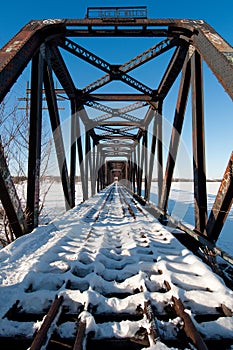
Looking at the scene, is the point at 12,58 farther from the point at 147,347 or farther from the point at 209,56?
the point at 147,347

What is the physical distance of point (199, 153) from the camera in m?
3.28

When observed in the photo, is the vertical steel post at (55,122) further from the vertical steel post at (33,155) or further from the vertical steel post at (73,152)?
the vertical steel post at (73,152)

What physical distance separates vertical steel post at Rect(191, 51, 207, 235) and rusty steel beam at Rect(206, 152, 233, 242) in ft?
1.15

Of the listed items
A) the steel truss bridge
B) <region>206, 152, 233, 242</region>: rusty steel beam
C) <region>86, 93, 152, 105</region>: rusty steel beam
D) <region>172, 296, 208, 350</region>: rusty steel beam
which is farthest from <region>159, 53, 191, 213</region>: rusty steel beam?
<region>86, 93, 152, 105</region>: rusty steel beam

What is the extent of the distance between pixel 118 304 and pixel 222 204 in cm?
166

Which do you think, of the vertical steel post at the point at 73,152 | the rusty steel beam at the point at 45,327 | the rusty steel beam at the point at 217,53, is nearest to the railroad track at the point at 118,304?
the rusty steel beam at the point at 45,327

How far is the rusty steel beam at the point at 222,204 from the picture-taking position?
7.43 feet

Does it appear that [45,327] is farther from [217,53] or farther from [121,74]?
[121,74]

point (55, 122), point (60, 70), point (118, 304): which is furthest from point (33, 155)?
point (60, 70)

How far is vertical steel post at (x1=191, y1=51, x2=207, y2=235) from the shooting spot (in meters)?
3.17

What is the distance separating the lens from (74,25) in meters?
4.01

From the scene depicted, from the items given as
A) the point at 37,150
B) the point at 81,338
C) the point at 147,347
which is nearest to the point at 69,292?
the point at 81,338

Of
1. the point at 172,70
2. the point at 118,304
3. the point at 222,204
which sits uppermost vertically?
the point at 172,70

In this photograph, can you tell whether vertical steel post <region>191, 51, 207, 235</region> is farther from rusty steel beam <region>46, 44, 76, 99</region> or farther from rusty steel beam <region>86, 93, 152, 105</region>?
rusty steel beam <region>86, 93, 152, 105</region>
